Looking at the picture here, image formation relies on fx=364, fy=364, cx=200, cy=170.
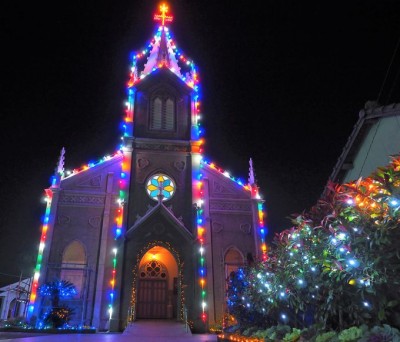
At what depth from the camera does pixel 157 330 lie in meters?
15.9

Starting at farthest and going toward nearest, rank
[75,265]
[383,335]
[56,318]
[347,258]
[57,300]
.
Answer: [75,265], [57,300], [56,318], [347,258], [383,335]

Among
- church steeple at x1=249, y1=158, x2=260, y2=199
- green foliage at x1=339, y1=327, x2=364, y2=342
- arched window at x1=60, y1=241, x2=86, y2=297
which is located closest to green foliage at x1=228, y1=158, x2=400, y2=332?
green foliage at x1=339, y1=327, x2=364, y2=342

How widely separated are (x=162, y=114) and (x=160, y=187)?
5.47m

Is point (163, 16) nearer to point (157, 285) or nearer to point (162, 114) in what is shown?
point (162, 114)

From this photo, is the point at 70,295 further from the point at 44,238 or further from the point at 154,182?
the point at 154,182

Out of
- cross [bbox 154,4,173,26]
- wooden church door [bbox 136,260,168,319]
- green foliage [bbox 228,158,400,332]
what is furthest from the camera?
cross [bbox 154,4,173,26]

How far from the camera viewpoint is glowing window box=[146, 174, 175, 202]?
21922 millimetres

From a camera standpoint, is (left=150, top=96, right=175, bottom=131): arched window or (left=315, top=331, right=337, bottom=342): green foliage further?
(left=150, top=96, right=175, bottom=131): arched window

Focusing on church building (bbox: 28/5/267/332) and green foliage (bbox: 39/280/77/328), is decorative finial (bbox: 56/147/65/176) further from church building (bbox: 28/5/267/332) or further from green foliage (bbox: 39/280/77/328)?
green foliage (bbox: 39/280/77/328)

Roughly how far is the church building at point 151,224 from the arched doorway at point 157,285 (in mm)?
58

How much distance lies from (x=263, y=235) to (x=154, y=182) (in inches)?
295

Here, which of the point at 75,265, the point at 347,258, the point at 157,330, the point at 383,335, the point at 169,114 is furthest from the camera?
the point at 169,114

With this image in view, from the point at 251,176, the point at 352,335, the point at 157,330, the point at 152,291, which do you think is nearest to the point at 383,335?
the point at 352,335

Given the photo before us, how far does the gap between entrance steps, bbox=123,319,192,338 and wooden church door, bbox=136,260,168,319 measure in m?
3.16
